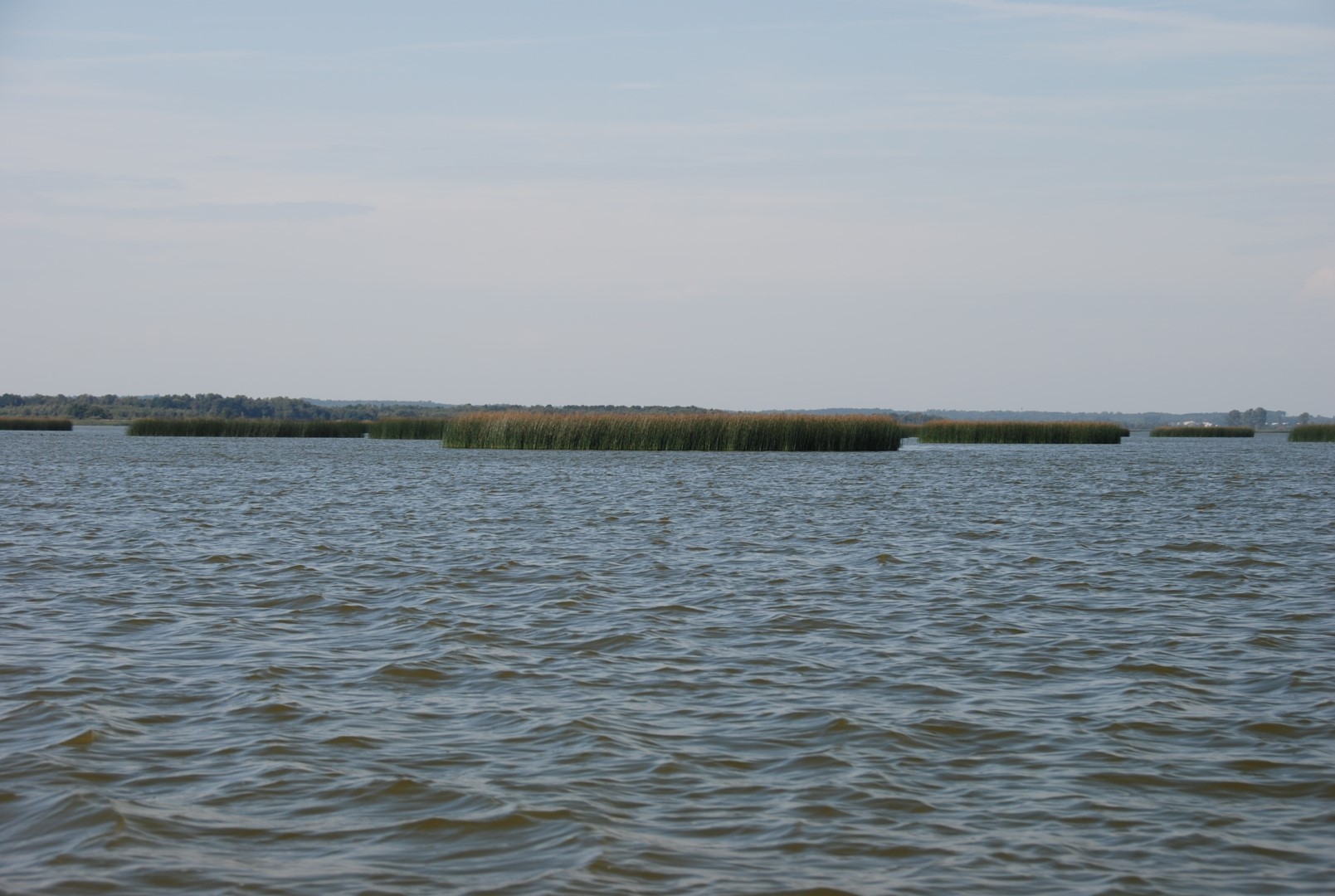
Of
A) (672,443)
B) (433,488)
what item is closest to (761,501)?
(433,488)

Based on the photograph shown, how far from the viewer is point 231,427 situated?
6400cm

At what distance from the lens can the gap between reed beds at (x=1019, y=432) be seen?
194ft

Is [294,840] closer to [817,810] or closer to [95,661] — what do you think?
[817,810]

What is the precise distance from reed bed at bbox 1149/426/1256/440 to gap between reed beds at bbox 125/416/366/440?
5891 centimetres

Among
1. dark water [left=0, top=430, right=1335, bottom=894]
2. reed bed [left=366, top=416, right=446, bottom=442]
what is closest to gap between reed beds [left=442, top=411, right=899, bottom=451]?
reed bed [left=366, top=416, right=446, bottom=442]

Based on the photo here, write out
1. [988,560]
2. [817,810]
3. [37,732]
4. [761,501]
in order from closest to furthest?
[817,810] < [37,732] < [988,560] < [761,501]

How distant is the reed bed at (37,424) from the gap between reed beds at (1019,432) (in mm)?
54758

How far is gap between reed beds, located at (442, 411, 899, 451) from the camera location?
43.7 m

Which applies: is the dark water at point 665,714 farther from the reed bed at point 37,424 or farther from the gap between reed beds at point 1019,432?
the reed bed at point 37,424

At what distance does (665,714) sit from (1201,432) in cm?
9074

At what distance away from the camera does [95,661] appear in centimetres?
796

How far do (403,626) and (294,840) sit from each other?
4.56 metres

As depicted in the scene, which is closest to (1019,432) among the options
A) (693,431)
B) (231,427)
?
(693,431)

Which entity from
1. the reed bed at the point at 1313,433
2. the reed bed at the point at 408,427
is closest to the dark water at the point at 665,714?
the reed bed at the point at 408,427
